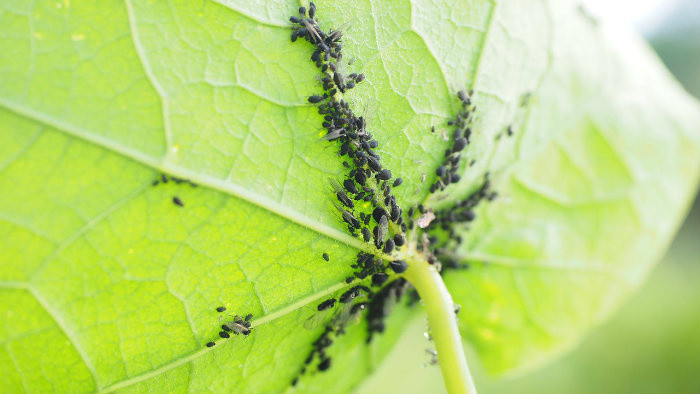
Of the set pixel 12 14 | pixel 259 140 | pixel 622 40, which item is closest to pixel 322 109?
pixel 259 140

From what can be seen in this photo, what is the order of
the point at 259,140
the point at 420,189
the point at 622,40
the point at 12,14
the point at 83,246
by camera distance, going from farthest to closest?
the point at 622,40
the point at 420,189
the point at 259,140
the point at 83,246
the point at 12,14

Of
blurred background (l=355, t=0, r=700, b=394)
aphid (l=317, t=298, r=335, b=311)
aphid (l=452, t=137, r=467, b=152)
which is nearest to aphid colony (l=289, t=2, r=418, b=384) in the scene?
aphid (l=317, t=298, r=335, b=311)

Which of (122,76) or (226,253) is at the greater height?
(122,76)

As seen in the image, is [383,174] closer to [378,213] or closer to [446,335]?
[378,213]

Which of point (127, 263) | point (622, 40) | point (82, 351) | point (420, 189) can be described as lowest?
point (82, 351)

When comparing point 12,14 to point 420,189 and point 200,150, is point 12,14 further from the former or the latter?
point 420,189

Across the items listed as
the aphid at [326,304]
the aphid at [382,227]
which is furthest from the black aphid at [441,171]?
the aphid at [326,304]
